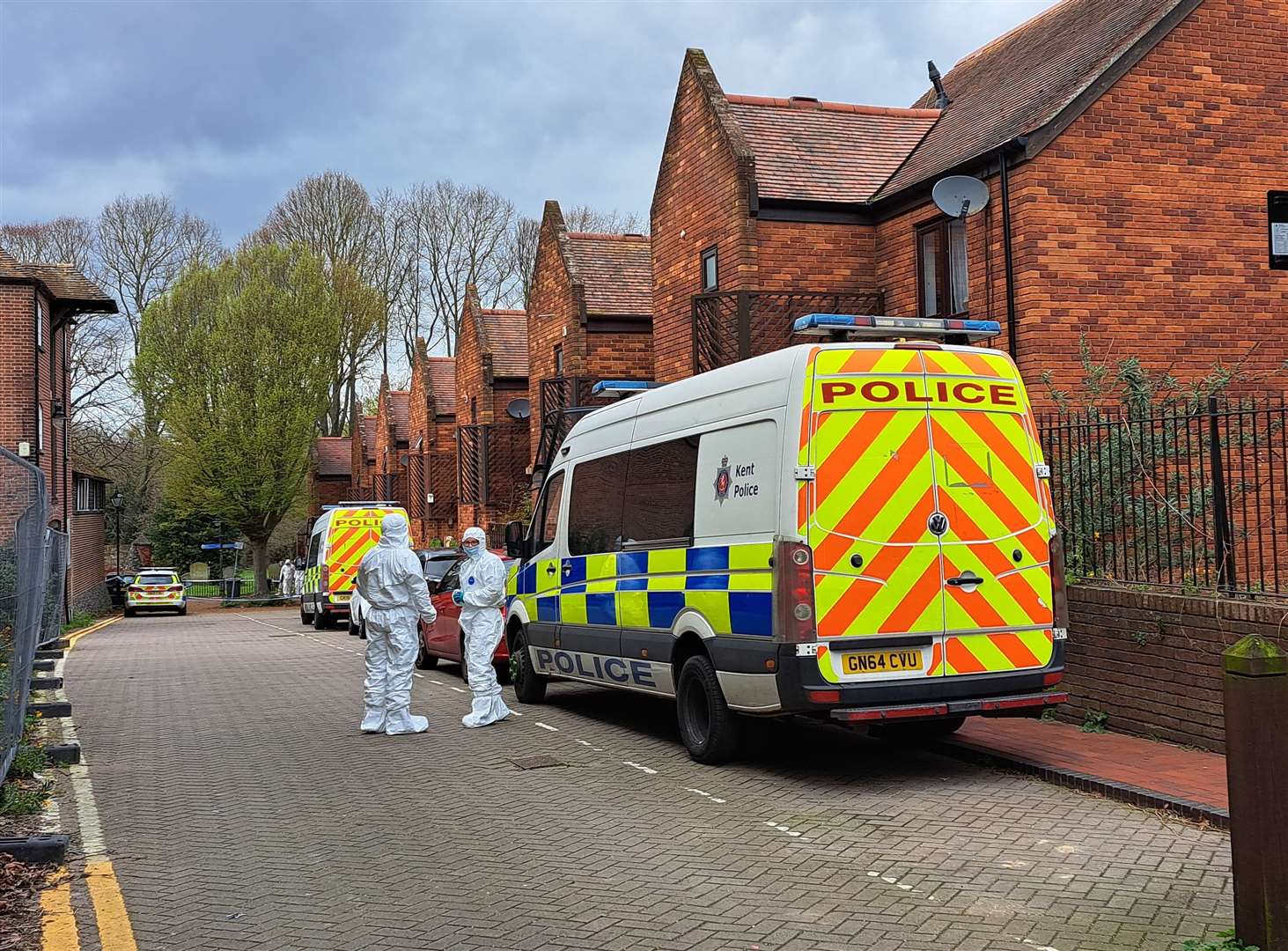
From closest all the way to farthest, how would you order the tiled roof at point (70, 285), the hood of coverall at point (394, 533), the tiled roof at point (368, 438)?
the hood of coverall at point (394, 533)
the tiled roof at point (70, 285)
the tiled roof at point (368, 438)

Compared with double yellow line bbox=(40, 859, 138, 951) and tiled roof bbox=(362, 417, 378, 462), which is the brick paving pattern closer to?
double yellow line bbox=(40, 859, 138, 951)

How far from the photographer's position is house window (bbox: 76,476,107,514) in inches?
1554

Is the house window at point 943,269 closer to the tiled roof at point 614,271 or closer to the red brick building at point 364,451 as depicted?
the tiled roof at point 614,271

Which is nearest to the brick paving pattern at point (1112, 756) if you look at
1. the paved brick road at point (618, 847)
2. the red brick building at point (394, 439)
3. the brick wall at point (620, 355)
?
the paved brick road at point (618, 847)

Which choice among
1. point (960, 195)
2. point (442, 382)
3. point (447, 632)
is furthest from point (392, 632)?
point (442, 382)

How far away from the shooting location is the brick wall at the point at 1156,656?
8172 mm

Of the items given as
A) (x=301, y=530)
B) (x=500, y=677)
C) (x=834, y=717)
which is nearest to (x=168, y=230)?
(x=301, y=530)

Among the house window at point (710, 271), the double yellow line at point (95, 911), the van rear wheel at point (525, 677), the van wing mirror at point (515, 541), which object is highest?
the house window at point (710, 271)

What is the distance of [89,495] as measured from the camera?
41844 millimetres

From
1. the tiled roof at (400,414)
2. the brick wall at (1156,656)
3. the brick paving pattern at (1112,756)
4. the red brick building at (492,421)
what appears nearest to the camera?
the brick paving pattern at (1112,756)

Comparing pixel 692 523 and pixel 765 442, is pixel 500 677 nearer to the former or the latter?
pixel 692 523

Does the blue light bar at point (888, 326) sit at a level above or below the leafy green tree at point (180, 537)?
above

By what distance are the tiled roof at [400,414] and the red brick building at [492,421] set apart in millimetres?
13577

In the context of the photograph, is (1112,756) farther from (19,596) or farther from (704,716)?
(19,596)
